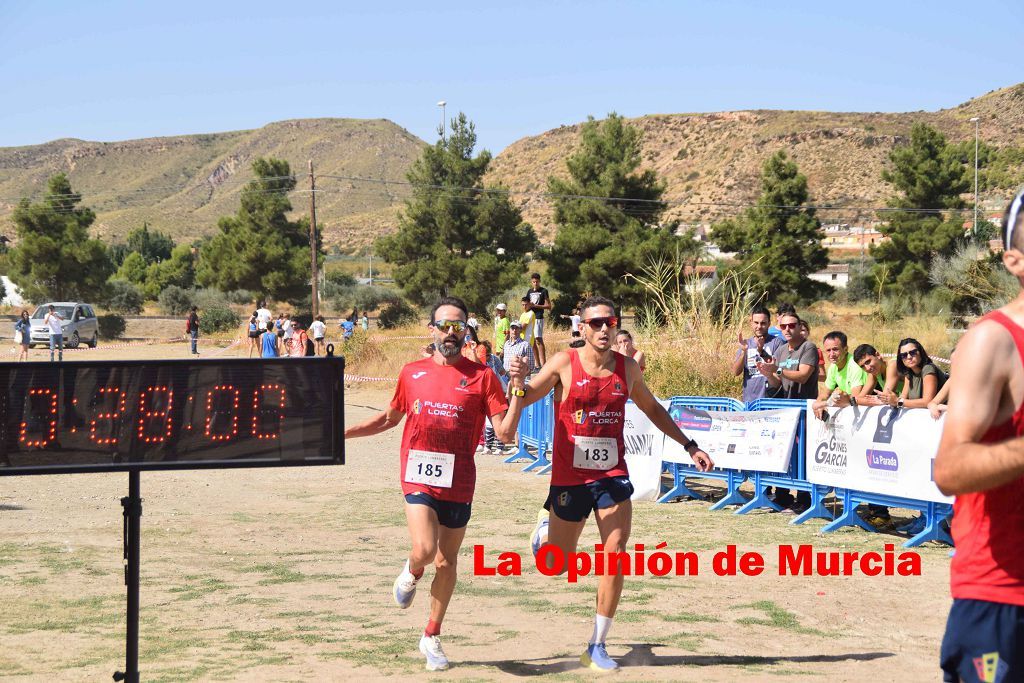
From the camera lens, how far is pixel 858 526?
1091 centimetres

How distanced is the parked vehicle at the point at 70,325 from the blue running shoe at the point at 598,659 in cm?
3950

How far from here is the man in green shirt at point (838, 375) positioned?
428 inches

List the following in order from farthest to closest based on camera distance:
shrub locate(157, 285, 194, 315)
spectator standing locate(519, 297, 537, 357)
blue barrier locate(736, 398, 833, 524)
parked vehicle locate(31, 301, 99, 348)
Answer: shrub locate(157, 285, 194, 315)
parked vehicle locate(31, 301, 99, 348)
spectator standing locate(519, 297, 537, 357)
blue barrier locate(736, 398, 833, 524)

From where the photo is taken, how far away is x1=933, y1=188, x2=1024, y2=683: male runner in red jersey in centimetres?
274

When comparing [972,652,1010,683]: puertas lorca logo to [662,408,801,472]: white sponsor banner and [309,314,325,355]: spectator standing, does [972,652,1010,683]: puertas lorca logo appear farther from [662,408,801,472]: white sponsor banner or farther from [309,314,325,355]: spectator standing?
[309,314,325,355]: spectator standing

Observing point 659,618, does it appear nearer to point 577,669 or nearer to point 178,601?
point 577,669

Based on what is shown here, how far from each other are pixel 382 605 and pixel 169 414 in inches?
125

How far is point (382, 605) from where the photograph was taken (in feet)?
26.7

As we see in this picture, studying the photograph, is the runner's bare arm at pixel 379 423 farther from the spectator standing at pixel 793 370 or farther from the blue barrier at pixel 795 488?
the spectator standing at pixel 793 370

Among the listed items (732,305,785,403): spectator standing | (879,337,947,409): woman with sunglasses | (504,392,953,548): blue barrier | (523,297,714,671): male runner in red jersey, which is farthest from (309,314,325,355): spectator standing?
(523,297,714,671): male runner in red jersey

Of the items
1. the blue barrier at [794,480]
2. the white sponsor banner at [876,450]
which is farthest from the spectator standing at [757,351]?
the white sponsor banner at [876,450]

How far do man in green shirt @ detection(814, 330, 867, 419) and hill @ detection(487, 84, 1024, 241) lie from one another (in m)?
92.8

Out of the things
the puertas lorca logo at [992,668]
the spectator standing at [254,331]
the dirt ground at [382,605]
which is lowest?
the dirt ground at [382,605]

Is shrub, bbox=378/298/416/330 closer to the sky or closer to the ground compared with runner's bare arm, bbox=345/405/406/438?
closer to the ground
